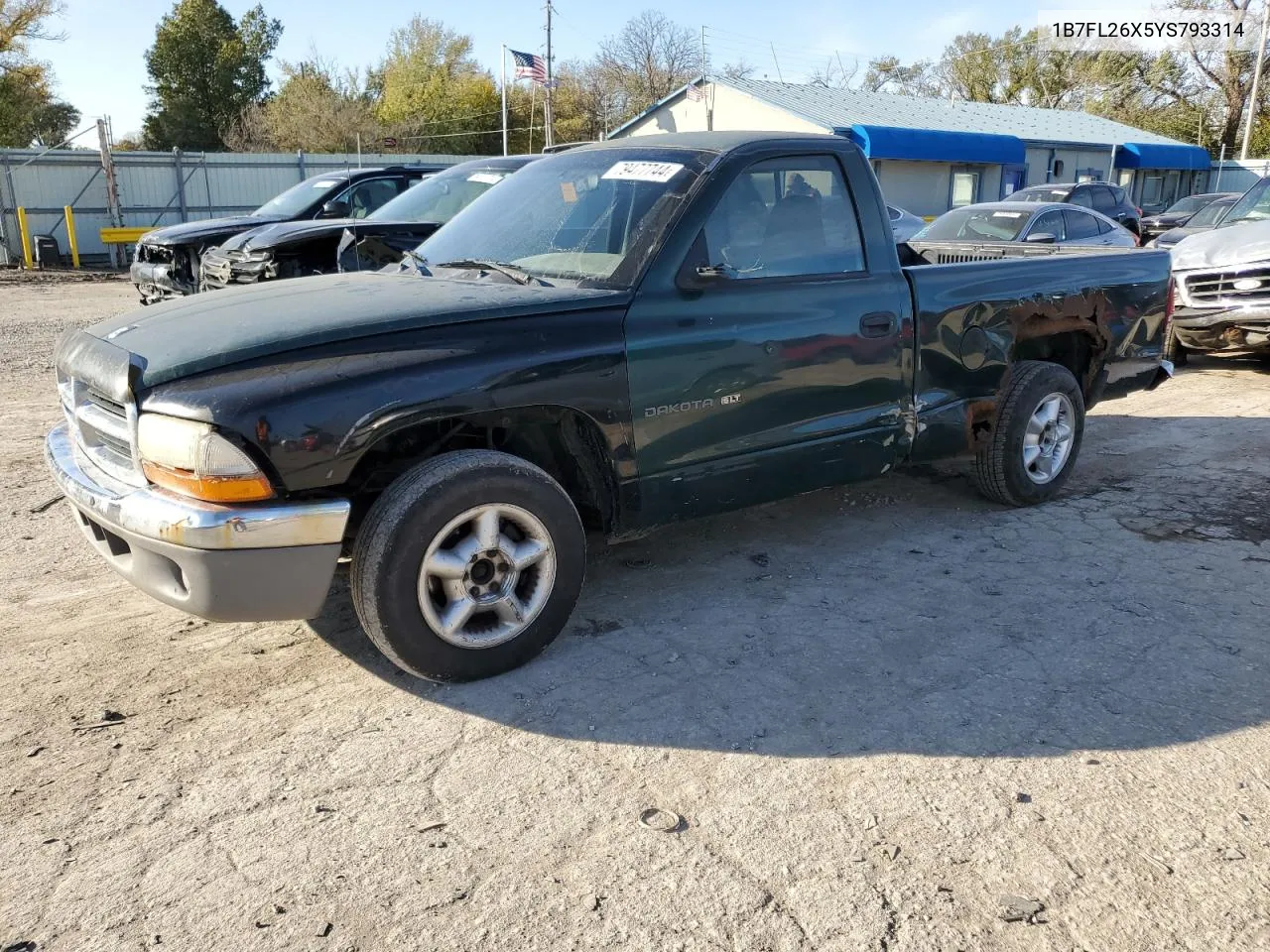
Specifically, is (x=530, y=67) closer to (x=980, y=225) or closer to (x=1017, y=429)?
(x=980, y=225)

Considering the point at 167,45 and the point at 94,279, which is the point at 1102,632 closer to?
the point at 94,279

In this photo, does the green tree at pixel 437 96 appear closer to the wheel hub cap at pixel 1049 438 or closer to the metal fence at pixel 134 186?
the metal fence at pixel 134 186

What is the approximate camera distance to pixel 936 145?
30.5 m

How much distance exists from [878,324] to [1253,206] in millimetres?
8649

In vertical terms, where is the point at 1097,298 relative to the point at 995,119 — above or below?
below

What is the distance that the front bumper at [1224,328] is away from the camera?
346 inches

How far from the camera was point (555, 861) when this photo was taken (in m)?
2.60

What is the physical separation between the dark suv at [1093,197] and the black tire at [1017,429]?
11.3 m

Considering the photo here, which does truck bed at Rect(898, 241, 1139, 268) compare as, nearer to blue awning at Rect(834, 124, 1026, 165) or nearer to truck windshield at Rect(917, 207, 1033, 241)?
truck windshield at Rect(917, 207, 1033, 241)

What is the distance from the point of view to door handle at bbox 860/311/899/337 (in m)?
4.36

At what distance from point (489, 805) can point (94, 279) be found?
2024 centimetres

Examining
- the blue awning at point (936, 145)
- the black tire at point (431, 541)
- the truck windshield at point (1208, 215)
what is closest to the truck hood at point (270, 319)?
the black tire at point (431, 541)

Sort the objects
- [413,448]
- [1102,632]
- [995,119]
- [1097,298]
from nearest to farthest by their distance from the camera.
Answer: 1. [413,448]
2. [1102,632]
3. [1097,298]
4. [995,119]

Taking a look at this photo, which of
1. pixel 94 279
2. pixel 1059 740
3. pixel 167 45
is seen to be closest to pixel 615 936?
pixel 1059 740
